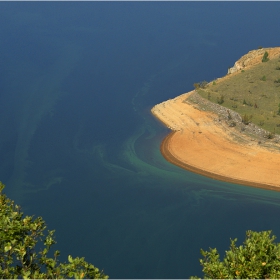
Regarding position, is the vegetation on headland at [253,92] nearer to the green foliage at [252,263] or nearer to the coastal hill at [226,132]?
the coastal hill at [226,132]

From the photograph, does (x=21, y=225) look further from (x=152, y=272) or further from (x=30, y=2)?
(x=30, y=2)

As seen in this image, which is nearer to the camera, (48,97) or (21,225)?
(21,225)

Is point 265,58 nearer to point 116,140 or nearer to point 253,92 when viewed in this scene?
point 253,92

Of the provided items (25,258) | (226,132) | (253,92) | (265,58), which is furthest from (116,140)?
→ (25,258)

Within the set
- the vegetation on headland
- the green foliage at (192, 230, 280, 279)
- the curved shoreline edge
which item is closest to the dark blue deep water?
the curved shoreline edge

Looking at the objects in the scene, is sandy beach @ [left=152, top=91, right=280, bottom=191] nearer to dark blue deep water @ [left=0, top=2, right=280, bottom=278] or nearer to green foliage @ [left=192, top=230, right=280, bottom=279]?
dark blue deep water @ [left=0, top=2, right=280, bottom=278]

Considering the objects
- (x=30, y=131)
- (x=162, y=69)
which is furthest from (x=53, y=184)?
(x=162, y=69)
